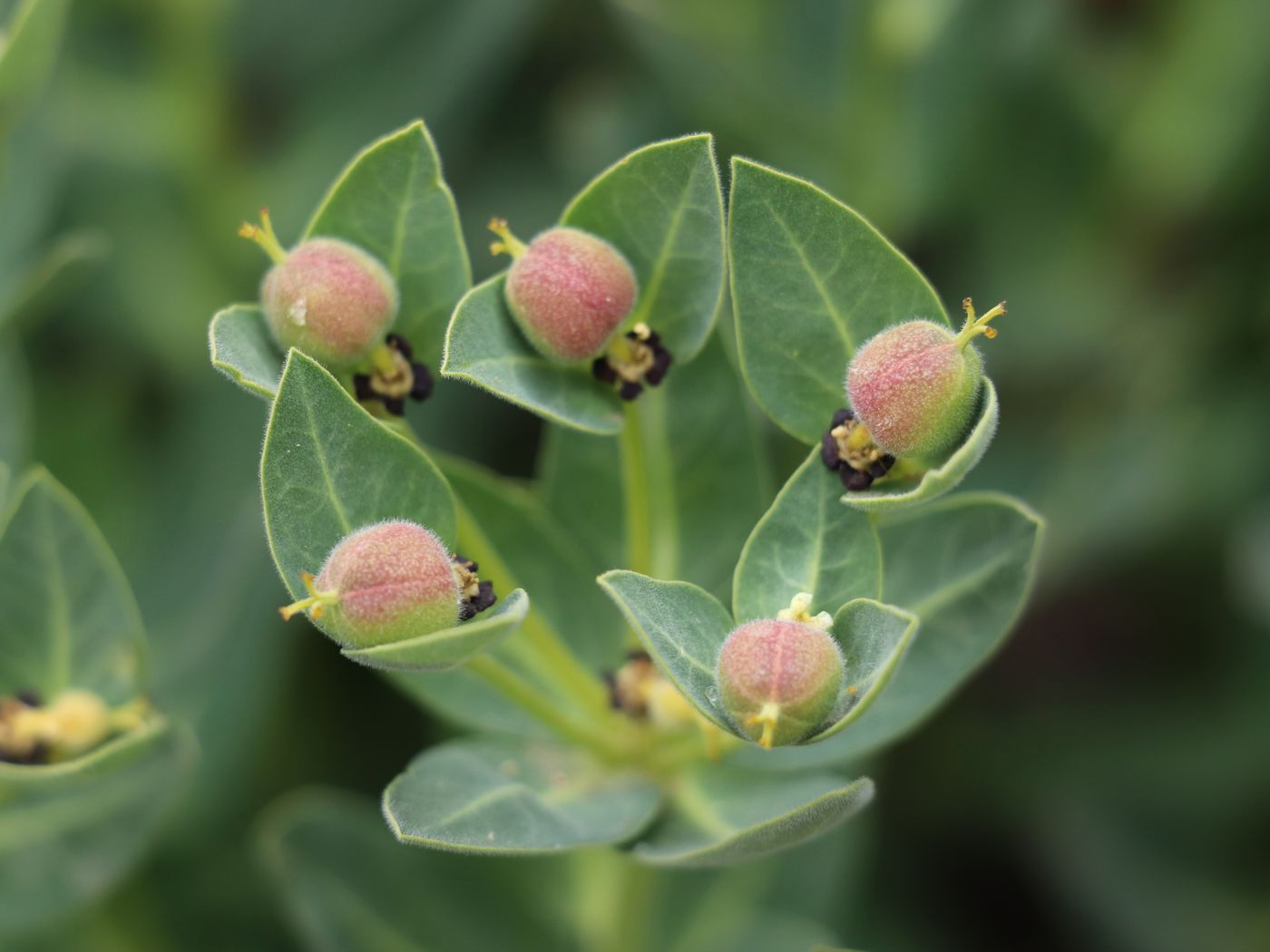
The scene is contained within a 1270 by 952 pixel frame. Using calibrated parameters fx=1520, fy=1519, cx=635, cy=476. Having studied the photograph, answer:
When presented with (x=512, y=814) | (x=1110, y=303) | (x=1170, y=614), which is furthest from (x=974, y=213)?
(x=512, y=814)

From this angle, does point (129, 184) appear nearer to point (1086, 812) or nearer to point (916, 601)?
point (916, 601)

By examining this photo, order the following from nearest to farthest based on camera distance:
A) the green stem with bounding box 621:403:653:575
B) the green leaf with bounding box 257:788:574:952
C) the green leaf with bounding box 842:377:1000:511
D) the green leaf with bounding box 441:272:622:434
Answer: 1. the green leaf with bounding box 842:377:1000:511
2. the green leaf with bounding box 441:272:622:434
3. the green stem with bounding box 621:403:653:575
4. the green leaf with bounding box 257:788:574:952

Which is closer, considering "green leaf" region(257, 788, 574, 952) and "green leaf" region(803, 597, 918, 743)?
"green leaf" region(803, 597, 918, 743)

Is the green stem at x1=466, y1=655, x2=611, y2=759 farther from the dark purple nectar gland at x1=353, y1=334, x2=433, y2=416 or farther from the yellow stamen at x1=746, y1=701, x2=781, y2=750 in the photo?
the yellow stamen at x1=746, y1=701, x2=781, y2=750

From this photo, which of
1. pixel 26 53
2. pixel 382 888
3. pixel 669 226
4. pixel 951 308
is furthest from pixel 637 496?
pixel 951 308

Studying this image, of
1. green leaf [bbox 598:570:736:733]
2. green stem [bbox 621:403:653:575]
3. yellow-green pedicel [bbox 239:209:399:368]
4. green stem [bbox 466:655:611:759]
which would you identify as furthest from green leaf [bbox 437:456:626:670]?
green leaf [bbox 598:570:736:733]

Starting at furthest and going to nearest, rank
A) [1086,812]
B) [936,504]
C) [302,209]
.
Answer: [302,209] → [1086,812] → [936,504]
